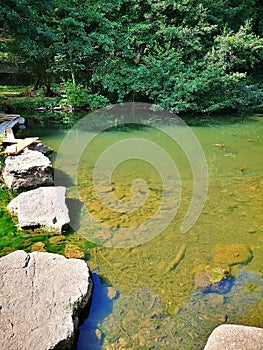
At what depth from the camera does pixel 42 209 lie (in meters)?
4.07

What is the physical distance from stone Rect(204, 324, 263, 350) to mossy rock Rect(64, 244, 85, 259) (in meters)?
1.68

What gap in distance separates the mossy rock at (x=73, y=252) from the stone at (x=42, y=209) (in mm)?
318

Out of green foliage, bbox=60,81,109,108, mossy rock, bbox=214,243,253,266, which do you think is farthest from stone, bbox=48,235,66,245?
green foliage, bbox=60,81,109,108

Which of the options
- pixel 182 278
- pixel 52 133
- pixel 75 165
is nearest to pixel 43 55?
pixel 52 133

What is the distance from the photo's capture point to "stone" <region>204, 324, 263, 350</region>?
2.18m

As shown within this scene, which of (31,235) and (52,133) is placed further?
(52,133)

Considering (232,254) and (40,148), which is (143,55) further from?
(232,254)

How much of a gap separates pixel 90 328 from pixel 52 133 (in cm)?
735

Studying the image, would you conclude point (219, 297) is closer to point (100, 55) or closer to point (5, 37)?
point (100, 55)

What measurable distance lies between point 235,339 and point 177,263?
4.03ft

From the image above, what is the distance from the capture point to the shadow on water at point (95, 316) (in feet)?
7.97

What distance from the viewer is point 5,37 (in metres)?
12.9

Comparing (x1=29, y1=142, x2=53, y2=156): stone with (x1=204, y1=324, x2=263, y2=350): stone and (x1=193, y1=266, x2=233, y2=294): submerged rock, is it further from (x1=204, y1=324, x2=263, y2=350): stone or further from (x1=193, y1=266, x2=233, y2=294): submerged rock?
(x1=204, y1=324, x2=263, y2=350): stone

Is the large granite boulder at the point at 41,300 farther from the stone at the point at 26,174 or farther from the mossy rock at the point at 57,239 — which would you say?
the stone at the point at 26,174
